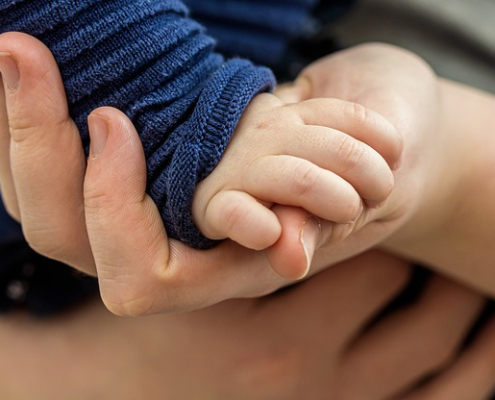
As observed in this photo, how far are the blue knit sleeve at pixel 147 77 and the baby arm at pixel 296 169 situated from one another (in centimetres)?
1

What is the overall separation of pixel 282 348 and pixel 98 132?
351mm

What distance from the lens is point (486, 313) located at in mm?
739

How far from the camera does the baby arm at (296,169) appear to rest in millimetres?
383

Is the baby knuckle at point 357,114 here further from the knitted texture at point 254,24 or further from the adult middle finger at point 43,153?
the knitted texture at point 254,24

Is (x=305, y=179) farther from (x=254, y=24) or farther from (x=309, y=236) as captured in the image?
(x=254, y=24)

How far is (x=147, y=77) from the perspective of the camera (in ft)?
1.49

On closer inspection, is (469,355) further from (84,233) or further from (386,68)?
(84,233)

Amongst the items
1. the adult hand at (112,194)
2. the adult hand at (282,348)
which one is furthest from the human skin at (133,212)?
the adult hand at (282,348)

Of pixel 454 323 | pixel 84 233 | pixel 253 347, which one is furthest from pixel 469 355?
pixel 84 233

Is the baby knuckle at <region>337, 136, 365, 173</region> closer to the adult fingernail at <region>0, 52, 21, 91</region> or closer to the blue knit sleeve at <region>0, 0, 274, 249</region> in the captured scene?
the blue knit sleeve at <region>0, 0, 274, 249</region>

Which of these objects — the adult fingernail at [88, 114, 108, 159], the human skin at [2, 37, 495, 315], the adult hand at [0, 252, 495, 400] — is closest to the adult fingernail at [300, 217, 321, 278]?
the human skin at [2, 37, 495, 315]

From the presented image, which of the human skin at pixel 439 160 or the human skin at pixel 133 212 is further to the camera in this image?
the human skin at pixel 439 160

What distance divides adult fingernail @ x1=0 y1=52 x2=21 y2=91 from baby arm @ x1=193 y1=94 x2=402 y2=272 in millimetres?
153

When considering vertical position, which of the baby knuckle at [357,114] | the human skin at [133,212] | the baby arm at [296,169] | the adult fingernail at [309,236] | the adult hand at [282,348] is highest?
the baby knuckle at [357,114]
